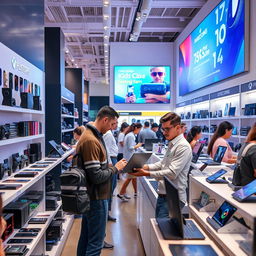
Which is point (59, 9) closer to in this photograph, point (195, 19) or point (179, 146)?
point (195, 19)

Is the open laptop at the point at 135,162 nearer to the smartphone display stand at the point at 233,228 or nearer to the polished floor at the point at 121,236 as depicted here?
the smartphone display stand at the point at 233,228

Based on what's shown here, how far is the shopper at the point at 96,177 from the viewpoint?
238cm

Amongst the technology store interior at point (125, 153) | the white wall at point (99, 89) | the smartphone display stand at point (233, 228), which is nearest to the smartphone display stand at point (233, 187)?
the technology store interior at point (125, 153)

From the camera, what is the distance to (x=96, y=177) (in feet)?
7.79

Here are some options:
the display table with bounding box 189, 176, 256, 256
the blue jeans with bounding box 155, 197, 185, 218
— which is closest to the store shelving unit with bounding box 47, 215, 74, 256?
the blue jeans with bounding box 155, 197, 185, 218

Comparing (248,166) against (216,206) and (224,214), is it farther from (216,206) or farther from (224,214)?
(224,214)

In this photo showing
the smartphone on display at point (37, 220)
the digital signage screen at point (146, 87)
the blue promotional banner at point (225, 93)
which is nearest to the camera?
the smartphone on display at point (37, 220)

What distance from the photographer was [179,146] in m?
2.55

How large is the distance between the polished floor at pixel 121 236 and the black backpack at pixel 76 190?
1657 mm

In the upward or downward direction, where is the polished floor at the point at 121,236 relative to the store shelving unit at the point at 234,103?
downward

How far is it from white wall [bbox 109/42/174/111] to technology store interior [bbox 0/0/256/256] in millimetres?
1412

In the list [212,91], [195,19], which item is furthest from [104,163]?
[195,19]

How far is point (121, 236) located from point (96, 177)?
86.5 inches

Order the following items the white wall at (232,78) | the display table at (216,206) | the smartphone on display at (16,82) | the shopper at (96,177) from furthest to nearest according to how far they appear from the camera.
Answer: the white wall at (232,78) → the smartphone on display at (16,82) → the shopper at (96,177) → the display table at (216,206)
